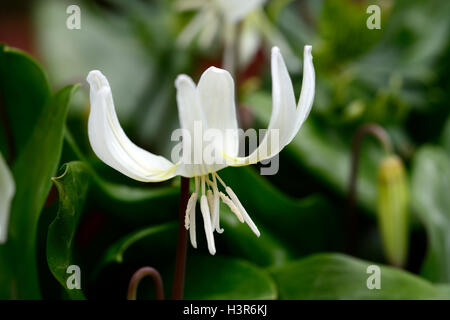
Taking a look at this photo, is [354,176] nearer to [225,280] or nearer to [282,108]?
[225,280]

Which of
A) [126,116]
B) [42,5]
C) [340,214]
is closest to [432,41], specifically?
[340,214]

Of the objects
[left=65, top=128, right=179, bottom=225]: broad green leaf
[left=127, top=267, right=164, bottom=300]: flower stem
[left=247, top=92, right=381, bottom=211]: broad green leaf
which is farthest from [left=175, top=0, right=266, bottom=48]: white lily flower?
[left=127, top=267, right=164, bottom=300]: flower stem

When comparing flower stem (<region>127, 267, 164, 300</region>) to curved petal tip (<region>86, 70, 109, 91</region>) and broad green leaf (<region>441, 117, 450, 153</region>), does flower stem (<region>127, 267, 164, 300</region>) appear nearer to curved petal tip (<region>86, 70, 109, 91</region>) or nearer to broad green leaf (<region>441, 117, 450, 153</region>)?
curved petal tip (<region>86, 70, 109, 91</region>)

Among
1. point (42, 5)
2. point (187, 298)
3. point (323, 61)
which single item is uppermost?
point (42, 5)

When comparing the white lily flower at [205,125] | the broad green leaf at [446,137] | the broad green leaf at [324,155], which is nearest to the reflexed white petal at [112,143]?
the white lily flower at [205,125]

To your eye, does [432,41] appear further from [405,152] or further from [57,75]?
[57,75]
